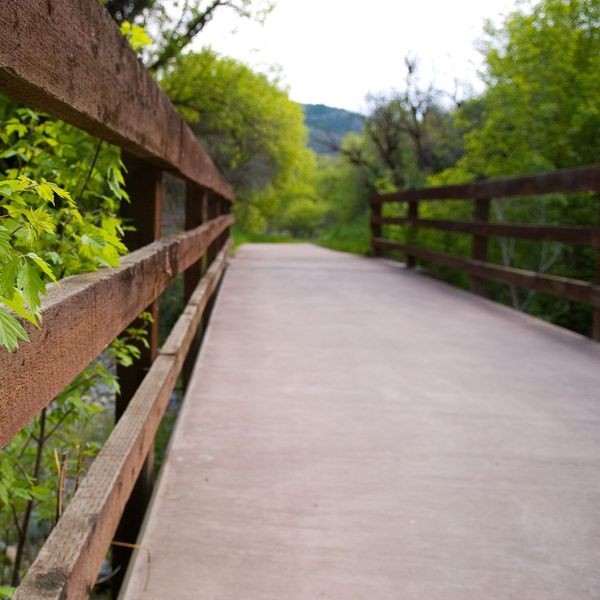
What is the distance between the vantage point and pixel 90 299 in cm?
136

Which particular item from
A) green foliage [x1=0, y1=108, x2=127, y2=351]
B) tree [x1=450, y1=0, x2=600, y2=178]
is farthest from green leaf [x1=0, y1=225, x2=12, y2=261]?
tree [x1=450, y1=0, x2=600, y2=178]

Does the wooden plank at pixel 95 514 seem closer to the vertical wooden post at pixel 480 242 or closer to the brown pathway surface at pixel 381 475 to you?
the brown pathway surface at pixel 381 475

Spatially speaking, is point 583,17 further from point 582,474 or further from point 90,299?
point 90,299

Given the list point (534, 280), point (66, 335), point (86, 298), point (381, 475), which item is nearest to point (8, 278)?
point (66, 335)

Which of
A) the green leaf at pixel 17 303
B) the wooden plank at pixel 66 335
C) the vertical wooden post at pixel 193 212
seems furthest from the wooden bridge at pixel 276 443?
the vertical wooden post at pixel 193 212

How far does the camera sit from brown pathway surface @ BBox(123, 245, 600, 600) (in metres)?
1.76

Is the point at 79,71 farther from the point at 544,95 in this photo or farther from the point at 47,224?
the point at 544,95

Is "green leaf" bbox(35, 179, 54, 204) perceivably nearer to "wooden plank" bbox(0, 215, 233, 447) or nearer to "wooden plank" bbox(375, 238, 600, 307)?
"wooden plank" bbox(0, 215, 233, 447)

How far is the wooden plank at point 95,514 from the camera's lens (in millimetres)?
1149

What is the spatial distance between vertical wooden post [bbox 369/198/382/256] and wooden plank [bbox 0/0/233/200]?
11.5 metres

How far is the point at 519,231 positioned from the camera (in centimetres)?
618

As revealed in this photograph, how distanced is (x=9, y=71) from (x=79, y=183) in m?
1.18

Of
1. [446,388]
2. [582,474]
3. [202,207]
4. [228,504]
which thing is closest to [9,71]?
[228,504]

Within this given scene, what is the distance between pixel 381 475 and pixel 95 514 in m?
1.21
